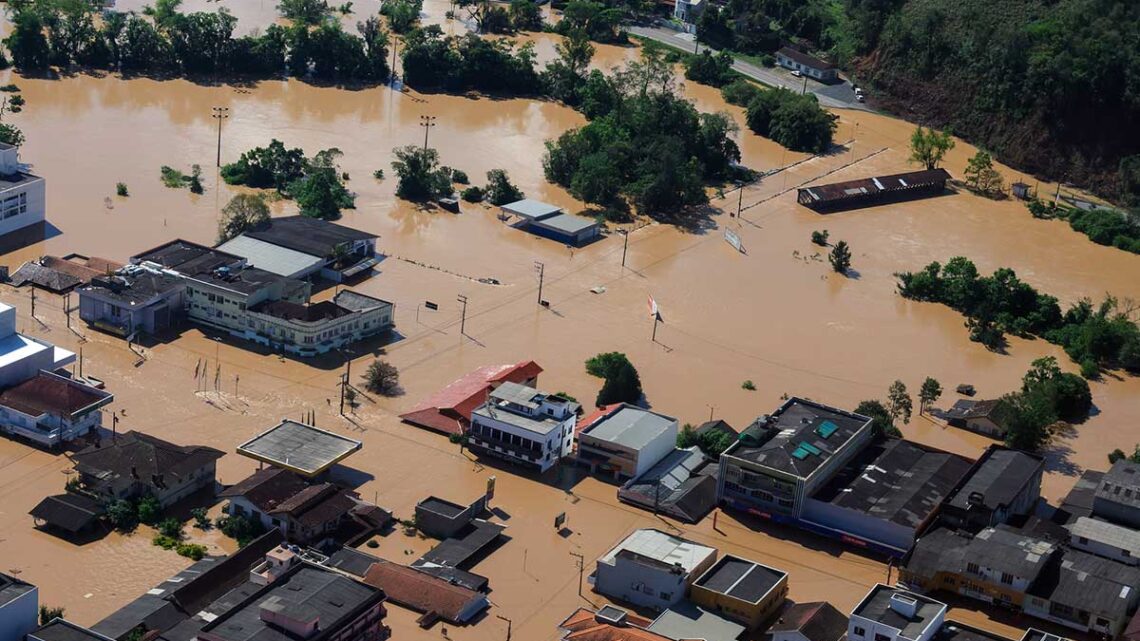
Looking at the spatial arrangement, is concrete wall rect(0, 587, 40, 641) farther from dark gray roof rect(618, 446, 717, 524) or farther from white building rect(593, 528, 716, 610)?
dark gray roof rect(618, 446, 717, 524)

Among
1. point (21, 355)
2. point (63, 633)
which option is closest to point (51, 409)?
point (21, 355)

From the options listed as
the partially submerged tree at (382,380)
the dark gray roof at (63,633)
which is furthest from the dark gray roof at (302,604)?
the partially submerged tree at (382,380)

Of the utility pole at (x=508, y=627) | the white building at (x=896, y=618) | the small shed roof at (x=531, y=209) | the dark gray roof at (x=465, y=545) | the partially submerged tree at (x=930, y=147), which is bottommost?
the utility pole at (x=508, y=627)

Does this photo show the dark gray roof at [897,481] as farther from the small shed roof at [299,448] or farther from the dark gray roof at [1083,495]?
the small shed roof at [299,448]

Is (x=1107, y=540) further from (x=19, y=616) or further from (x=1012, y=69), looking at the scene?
(x=1012, y=69)

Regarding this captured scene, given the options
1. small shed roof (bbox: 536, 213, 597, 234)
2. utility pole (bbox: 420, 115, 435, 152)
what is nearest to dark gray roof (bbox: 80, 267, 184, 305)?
small shed roof (bbox: 536, 213, 597, 234)

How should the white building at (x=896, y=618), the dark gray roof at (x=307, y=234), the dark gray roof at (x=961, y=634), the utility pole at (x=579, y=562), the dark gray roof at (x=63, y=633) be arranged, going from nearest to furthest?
the dark gray roof at (x=63, y=633) → the white building at (x=896, y=618) → the dark gray roof at (x=961, y=634) → the utility pole at (x=579, y=562) → the dark gray roof at (x=307, y=234)

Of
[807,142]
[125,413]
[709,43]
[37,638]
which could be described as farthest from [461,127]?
[37,638]
